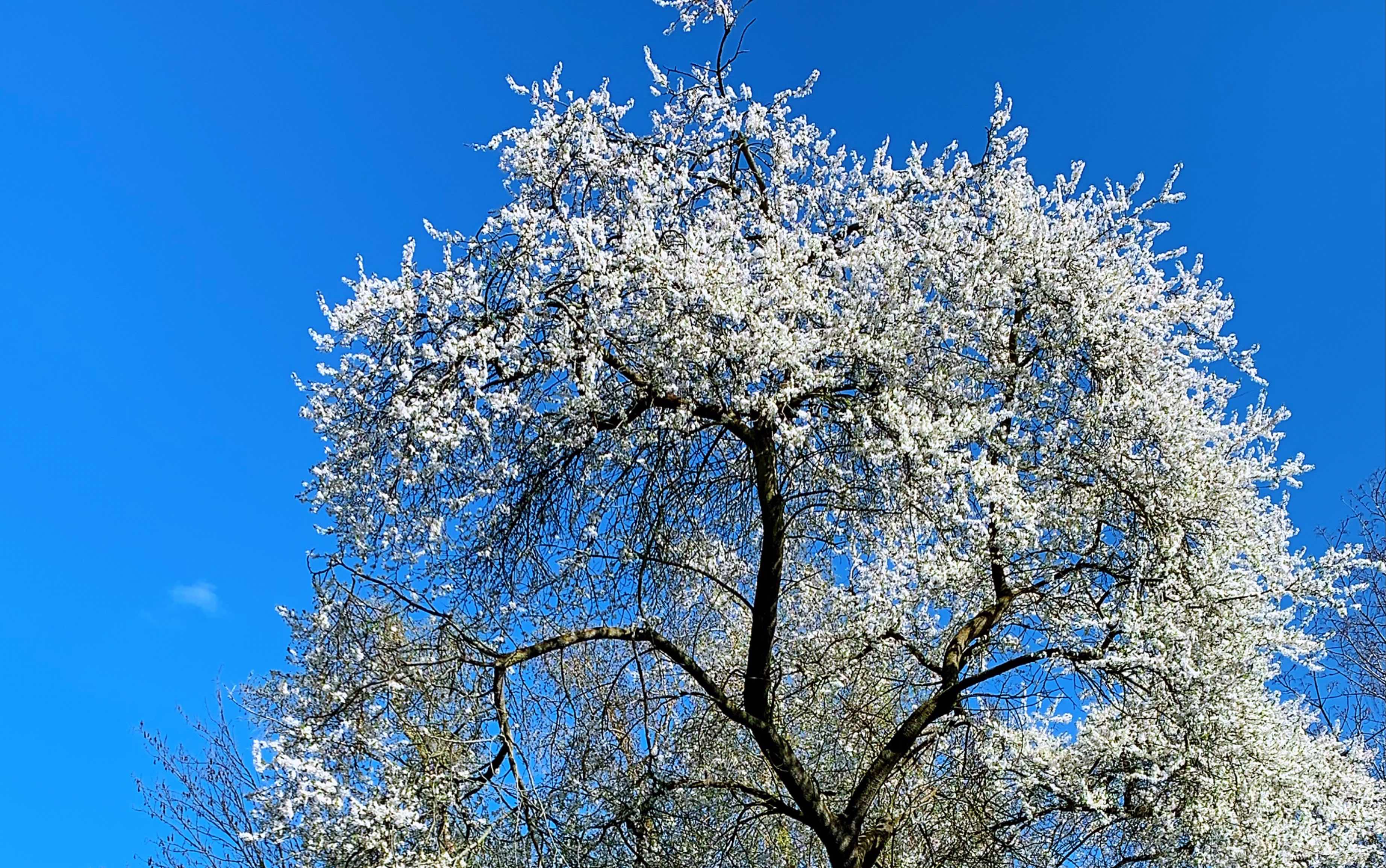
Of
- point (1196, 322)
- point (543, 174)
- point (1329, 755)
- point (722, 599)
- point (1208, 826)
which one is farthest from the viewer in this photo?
point (1329, 755)

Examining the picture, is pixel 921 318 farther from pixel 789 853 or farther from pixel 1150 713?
pixel 789 853

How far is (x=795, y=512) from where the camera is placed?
26.3ft

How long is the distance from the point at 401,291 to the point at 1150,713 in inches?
218

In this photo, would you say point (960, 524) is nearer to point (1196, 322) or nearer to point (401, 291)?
point (1196, 322)

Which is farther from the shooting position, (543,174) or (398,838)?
(543,174)

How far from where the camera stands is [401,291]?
6.74m

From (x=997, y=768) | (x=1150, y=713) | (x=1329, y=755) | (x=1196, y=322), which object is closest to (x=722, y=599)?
(x=997, y=768)

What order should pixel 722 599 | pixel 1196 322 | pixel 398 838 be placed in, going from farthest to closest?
pixel 722 599 < pixel 1196 322 < pixel 398 838

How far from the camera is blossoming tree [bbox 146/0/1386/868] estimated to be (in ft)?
20.9

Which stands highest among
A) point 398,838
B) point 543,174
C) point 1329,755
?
point 543,174

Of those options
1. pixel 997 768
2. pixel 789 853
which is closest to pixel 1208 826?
→ pixel 997 768

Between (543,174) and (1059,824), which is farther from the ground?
(543,174)

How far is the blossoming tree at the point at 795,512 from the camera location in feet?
20.9

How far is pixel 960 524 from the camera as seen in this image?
20.8 ft
